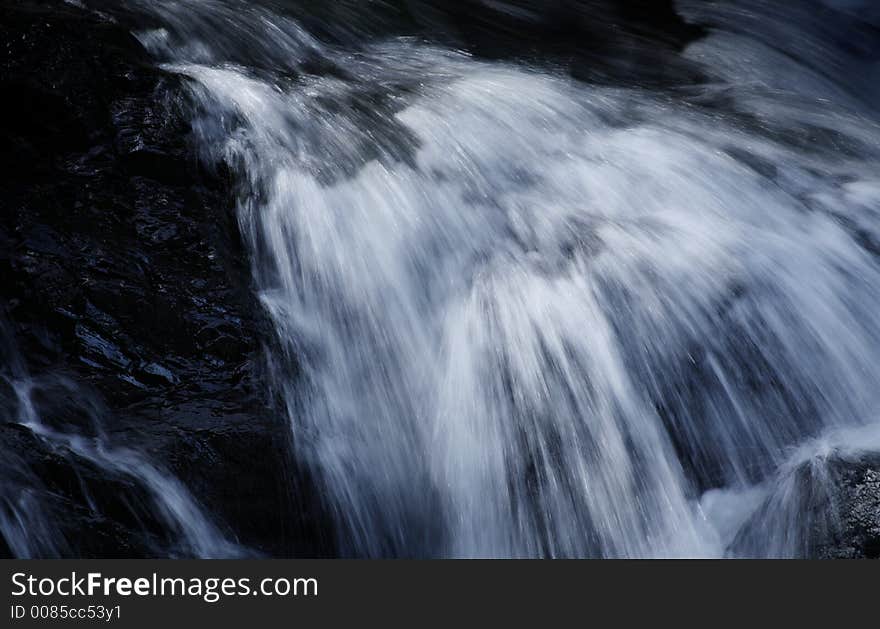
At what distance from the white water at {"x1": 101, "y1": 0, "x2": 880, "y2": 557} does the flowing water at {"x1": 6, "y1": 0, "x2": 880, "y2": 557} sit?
11 mm

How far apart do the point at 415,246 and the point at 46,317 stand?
155 cm

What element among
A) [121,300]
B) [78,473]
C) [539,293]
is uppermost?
[539,293]

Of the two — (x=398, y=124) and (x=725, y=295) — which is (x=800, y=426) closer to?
(x=725, y=295)

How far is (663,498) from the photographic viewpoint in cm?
393

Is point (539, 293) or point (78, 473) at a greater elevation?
point (539, 293)

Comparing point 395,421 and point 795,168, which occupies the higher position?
point 795,168

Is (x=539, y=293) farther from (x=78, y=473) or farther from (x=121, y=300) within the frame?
(x=78, y=473)

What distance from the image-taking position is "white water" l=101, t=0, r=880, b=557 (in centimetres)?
397

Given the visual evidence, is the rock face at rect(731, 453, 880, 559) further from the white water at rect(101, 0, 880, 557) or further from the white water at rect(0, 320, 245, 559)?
the white water at rect(0, 320, 245, 559)

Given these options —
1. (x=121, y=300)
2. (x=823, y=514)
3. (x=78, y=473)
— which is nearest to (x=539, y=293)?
(x=823, y=514)

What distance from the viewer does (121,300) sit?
4.02 meters

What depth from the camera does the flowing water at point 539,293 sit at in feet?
13.0

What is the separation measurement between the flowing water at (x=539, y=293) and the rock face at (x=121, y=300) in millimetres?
152

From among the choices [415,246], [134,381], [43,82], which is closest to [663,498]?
[415,246]
